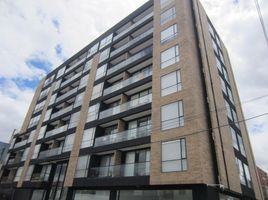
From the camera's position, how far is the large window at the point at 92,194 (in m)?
17.2

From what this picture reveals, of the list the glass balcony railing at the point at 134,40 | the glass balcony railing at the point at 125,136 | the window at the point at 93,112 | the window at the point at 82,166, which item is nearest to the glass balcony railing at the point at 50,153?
the window at the point at 82,166

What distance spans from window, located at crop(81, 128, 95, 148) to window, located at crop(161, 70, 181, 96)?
8855 millimetres

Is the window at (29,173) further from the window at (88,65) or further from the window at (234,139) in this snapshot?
the window at (234,139)

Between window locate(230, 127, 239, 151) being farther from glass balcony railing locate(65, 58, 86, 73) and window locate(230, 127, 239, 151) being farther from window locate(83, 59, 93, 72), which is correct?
glass balcony railing locate(65, 58, 86, 73)

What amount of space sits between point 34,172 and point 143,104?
18.7 m

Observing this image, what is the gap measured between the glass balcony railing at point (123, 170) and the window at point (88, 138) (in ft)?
9.30

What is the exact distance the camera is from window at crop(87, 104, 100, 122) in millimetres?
22837

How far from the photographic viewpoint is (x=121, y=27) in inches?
1149

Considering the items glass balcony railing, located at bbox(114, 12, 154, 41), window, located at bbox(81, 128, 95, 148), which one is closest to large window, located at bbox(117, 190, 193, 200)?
window, located at bbox(81, 128, 95, 148)

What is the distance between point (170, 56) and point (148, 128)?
6870mm

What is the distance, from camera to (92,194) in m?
18.3

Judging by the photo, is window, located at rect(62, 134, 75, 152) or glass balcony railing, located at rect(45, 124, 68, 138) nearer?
window, located at rect(62, 134, 75, 152)

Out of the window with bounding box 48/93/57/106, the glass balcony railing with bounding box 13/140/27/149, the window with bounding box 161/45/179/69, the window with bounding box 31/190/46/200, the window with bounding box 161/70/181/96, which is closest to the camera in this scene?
the window with bounding box 161/70/181/96

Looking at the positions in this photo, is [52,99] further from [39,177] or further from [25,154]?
[39,177]
